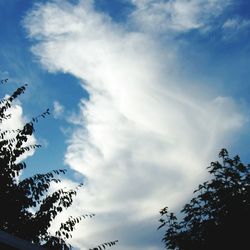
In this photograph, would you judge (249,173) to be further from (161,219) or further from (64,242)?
(64,242)

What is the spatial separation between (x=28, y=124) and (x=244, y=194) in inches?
307

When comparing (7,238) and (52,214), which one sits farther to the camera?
(52,214)

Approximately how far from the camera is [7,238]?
158 inches

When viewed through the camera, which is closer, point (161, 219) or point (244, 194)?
point (244, 194)

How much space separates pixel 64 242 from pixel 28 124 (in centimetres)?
397

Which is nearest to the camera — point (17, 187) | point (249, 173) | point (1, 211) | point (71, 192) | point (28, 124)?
point (1, 211)

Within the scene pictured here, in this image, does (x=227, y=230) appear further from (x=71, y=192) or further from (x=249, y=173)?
(x=71, y=192)

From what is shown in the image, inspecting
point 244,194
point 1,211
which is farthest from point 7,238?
point 244,194

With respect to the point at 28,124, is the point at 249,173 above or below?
above

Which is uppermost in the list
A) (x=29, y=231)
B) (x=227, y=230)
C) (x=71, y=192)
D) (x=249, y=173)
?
(x=249, y=173)

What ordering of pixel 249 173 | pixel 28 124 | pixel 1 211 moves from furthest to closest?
pixel 249 173
pixel 28 124
pixel 1 211

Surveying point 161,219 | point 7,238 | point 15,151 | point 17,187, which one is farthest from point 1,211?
point 161,219

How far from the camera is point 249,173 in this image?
12672 millimetres

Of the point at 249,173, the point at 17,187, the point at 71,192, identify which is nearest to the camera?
the point at 17,187
